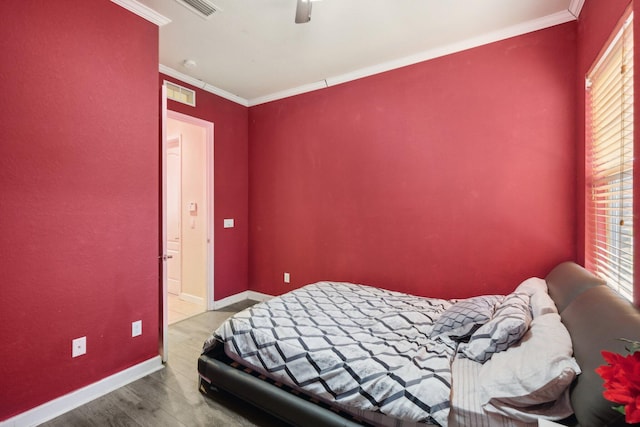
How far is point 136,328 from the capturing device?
232cm

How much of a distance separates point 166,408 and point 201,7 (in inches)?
113

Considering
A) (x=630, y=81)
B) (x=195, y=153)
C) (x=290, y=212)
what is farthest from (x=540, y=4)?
(x=195, y=153)

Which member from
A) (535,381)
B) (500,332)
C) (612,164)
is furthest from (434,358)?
(612,164)

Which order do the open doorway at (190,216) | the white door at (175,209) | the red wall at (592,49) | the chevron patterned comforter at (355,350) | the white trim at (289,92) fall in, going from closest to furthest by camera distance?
the red wall at (592,49)
the chevron patterned comforter at (355,350)
the white trim at (289,92)
the open doorway at (190,216)
the white door at (175,209)

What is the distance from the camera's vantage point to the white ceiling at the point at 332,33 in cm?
221

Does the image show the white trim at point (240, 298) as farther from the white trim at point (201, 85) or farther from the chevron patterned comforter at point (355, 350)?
the white trim at point (201, 85)

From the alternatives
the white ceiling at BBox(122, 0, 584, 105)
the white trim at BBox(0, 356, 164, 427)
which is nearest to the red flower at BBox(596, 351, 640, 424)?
the white ceiling at BBox(122, 0, 584, 105)

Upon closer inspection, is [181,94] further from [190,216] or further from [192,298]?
[192,298]

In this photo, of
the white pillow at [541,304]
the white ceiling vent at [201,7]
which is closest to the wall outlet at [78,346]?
the white ceiling vent at [201,7]

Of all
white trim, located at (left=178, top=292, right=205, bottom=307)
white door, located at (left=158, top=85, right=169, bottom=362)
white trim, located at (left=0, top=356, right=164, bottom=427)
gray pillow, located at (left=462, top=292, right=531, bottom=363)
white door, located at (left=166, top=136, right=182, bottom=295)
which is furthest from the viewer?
white door, located at (left=166, top=136, right=182, bottom=295)

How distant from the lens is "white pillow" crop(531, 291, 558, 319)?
5.51 ft

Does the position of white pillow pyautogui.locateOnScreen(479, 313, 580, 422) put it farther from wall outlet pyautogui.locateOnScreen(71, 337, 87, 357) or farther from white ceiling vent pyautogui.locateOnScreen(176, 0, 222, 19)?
white ceiling vent pyautogui.locateOnScreen(176, 0, 222, 19)

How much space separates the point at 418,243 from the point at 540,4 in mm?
2114

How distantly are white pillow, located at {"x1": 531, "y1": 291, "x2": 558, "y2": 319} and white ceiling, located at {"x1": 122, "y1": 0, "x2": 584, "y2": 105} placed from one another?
2.11 m
